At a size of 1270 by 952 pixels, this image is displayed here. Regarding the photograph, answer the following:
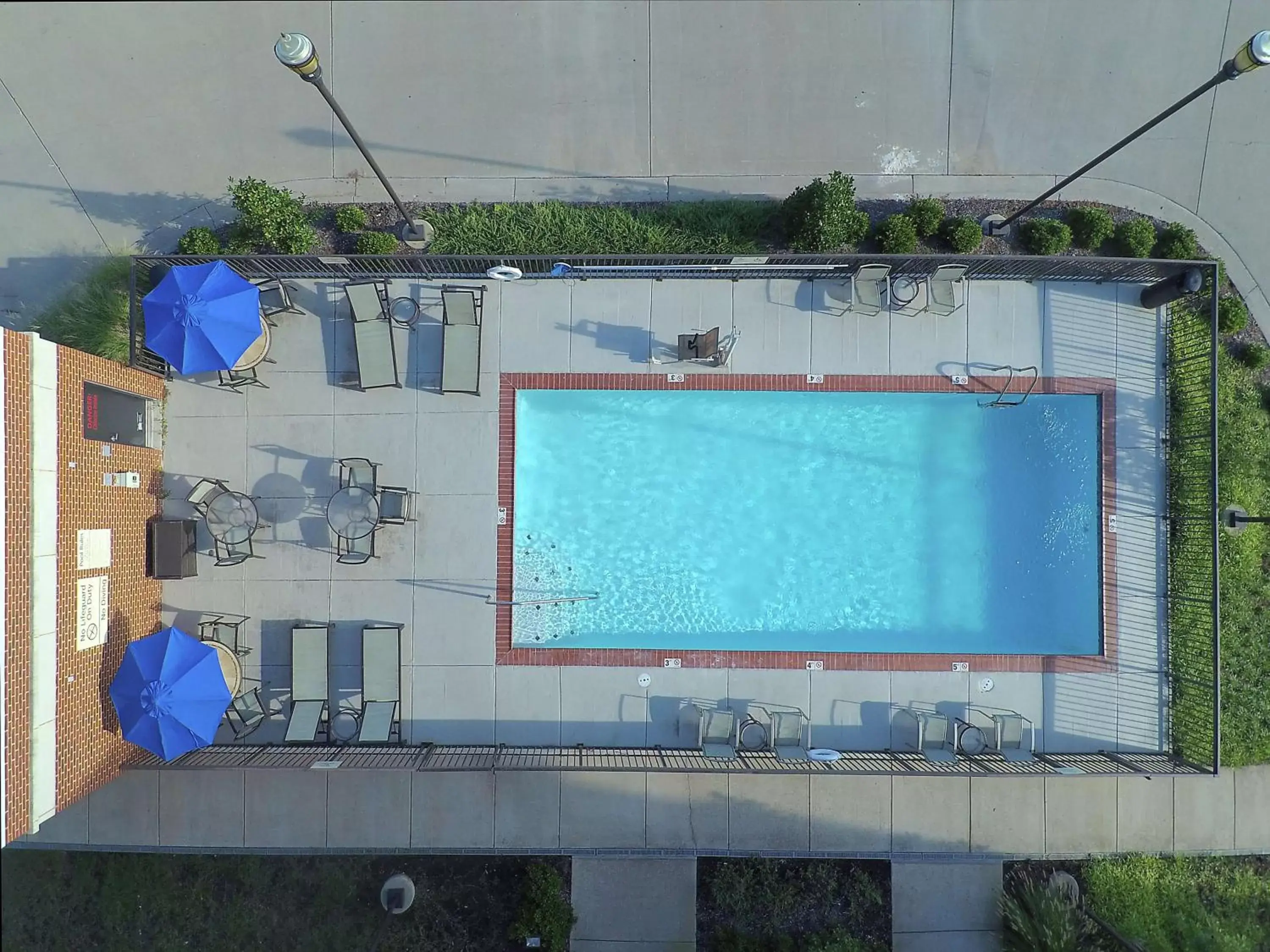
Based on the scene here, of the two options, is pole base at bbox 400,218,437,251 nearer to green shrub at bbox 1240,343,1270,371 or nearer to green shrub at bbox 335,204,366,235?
green shrub at bbox 335,204,366,235

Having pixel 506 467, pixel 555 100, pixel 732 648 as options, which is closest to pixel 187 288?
pixel 506 467

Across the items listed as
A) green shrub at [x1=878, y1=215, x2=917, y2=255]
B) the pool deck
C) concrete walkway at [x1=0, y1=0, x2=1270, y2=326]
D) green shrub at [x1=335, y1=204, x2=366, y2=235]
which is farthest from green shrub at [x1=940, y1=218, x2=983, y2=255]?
green shrub at [x1=335, y1=204, x2=366, y2=235]

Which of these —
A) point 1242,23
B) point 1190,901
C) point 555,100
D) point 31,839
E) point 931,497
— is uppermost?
point 1242,23

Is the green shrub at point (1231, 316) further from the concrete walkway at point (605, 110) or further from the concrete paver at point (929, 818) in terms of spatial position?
the concrete paver at point (929, 818)

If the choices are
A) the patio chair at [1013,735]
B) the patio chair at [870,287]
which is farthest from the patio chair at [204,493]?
the patio chair at [1013,735]

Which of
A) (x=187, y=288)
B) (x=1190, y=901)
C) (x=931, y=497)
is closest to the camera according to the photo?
(x=187, y=288)

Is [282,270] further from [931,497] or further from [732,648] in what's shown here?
[931,497]

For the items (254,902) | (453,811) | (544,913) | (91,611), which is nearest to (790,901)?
(544,913)
